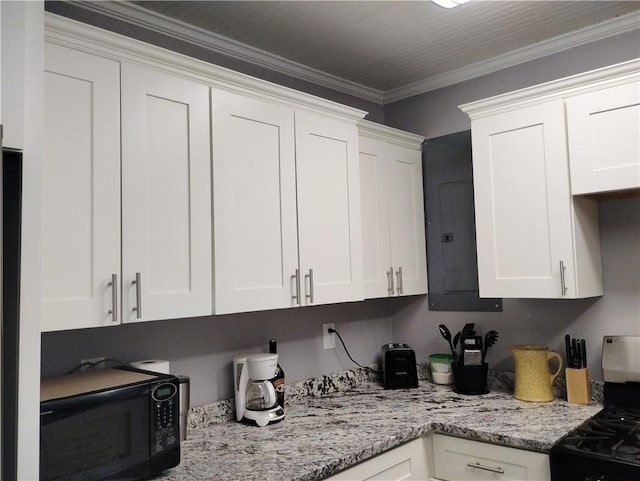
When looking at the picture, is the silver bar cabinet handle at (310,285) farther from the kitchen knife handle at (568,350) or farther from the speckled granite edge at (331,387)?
the kitchen knife handle at (568,350)

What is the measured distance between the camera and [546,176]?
7.34ft

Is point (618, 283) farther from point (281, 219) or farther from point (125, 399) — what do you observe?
point (125, 399)

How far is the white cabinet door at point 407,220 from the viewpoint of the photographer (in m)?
2.76

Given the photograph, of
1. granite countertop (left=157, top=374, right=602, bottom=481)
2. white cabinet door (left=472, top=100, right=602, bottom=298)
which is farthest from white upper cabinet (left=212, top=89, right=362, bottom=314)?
white cabinet door (left=472, top=100, right=602, bottom=298)

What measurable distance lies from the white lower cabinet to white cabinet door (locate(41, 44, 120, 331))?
975 millimetres

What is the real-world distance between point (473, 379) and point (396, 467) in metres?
0.73

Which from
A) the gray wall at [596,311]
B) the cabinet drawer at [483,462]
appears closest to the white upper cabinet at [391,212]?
the gray wall at [596,311]

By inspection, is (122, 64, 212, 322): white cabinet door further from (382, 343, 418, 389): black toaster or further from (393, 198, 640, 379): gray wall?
(393, 198, 640, 379): gray wall

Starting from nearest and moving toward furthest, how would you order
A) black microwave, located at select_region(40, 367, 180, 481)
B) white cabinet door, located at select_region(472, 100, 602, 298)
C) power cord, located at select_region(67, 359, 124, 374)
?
1. black microwave, located at select_region(40, 367, 180, 481)
2. power cord, located at select_region(67, 359, 124, 374)
3. white cabinet door, located at select_region(472, 100, 602, 298)

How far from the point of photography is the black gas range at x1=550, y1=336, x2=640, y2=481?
169 centimetres

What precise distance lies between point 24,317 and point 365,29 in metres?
1.90

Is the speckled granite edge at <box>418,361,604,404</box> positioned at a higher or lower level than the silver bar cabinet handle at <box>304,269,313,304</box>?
lower

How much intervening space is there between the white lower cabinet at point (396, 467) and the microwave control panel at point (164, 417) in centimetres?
53

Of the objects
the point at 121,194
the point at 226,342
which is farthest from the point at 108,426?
the point at 226,342
